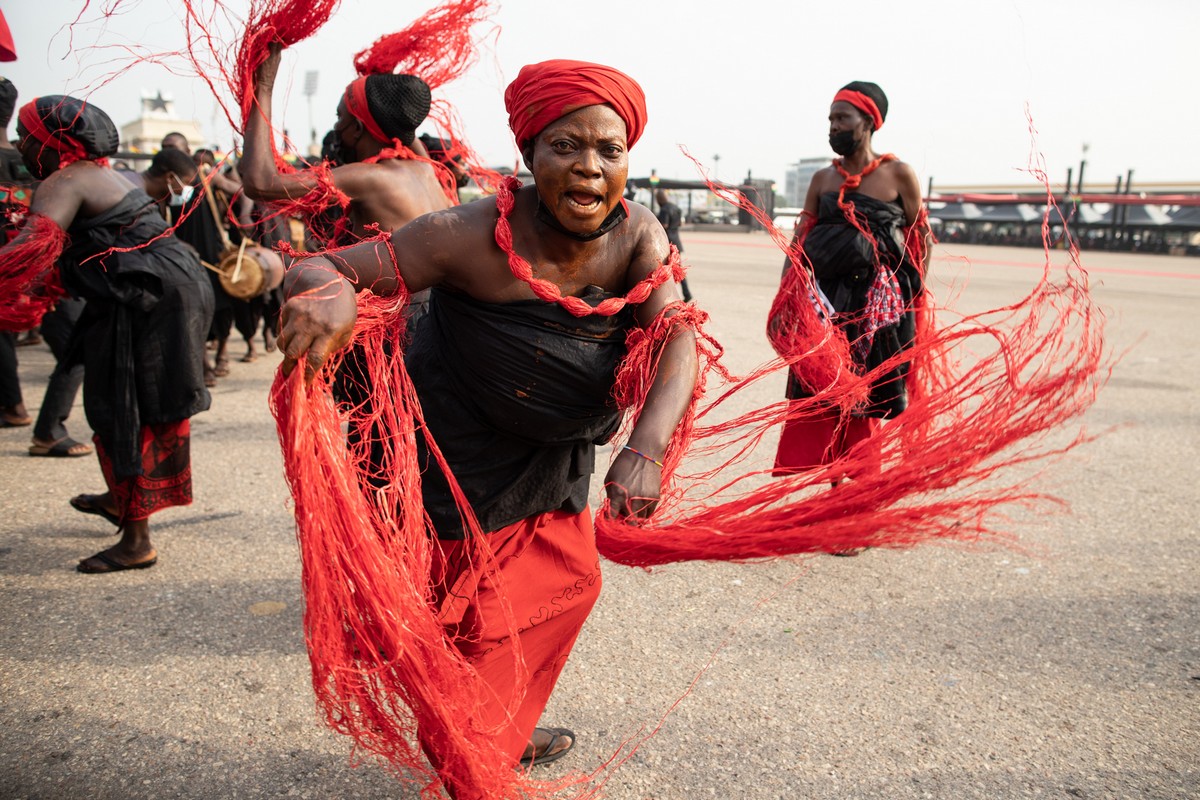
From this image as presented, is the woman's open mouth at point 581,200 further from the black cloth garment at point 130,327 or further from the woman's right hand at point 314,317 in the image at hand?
the black cloth garment at point 130,327

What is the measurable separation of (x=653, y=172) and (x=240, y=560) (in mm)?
14344

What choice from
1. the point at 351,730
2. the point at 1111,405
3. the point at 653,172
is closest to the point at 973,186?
the point at 653,172

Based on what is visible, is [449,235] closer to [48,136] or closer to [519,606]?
[519,606]

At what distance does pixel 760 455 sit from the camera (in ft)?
17.9

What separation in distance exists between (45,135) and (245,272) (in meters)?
3.15

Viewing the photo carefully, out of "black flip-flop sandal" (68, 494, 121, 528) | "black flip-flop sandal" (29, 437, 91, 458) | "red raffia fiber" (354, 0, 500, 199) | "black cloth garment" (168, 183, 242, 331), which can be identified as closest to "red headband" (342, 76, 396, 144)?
"red raffia fiber" (354, 0, 500, 199)

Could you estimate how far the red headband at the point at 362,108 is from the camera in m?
3.17

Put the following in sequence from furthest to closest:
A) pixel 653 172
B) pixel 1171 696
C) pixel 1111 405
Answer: pixel 653 172
pixel 1111 405
pixel 1171 696

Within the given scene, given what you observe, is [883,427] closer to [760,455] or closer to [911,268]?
[911,268]

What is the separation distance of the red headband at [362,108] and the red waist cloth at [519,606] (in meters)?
1.73

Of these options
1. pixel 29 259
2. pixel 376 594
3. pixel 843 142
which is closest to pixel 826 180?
pixel 843 142

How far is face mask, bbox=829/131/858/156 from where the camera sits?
3908 mm

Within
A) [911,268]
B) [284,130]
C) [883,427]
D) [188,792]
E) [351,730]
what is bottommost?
[188,792]

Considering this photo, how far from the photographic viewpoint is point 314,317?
1.59 metres
